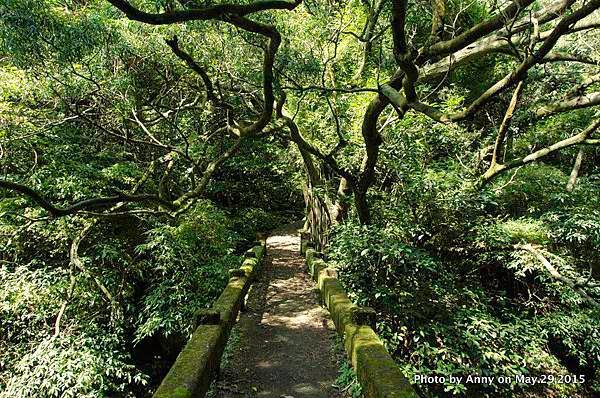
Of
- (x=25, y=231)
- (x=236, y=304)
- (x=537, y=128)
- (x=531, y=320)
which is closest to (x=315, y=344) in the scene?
(x=236, y=304)

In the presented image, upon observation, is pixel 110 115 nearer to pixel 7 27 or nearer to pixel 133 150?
pixel 133 150

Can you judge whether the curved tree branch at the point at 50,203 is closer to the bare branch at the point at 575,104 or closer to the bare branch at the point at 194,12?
the bare branch at the point at 194,12

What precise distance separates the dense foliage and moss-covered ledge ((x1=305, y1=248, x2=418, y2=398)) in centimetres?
65

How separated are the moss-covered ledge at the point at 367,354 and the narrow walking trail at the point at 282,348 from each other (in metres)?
0.67

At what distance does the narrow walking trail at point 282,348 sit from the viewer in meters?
4.92

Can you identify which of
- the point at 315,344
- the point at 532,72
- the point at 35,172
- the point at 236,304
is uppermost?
the point at 532,72

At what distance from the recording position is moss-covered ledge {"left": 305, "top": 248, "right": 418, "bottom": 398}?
320 centimetres

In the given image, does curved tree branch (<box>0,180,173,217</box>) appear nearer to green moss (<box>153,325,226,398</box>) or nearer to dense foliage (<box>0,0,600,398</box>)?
dense foliage (<box>0,0,600,398</box>)

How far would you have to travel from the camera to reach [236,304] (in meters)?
5.73

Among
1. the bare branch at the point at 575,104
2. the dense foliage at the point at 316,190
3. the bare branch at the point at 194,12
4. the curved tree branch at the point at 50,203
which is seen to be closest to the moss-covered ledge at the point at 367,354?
the dense foliage at the point at 316,190

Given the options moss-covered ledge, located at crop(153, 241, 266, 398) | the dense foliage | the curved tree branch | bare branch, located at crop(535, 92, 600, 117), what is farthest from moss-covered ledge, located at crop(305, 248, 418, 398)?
bare branch, located at crop(535, 92, 600, 117)

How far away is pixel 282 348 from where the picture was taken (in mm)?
6133

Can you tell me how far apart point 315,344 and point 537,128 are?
24.3ft

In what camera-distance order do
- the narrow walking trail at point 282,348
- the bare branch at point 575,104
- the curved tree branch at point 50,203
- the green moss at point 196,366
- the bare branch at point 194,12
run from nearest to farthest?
the green moss at point 196,366 → the bare branch at point 194,12 → the curved tree branch at point 50,203 → the narrow walking trail at point 282,348 → the bare branch at point 575,104
